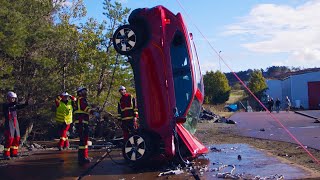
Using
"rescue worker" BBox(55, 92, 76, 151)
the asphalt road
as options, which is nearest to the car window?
the asphalt road

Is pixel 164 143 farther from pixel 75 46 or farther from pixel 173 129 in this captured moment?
pixel 75 46

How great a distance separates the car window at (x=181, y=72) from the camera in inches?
323

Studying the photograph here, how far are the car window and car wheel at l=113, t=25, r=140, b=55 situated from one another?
28.8 inches

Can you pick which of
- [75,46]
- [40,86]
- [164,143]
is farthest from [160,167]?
[75,46]

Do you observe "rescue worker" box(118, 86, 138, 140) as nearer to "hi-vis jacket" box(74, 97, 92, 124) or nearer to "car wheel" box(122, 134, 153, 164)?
"hi-vis jacket" box(74, 97, 92, 124)

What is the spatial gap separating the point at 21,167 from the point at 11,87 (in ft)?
15.7

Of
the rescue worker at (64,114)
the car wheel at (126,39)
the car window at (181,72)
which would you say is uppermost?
the car wheel at (126,39)

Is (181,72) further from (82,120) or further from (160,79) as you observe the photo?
(82,120)

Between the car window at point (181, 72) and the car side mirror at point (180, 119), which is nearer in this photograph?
the car side mirror at point (180, 119)

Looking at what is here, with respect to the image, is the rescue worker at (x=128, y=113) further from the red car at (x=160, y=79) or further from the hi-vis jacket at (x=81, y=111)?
the red car at (x=160, y=79)

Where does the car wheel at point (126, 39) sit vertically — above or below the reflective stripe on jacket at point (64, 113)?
above

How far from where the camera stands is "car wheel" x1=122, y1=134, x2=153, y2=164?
26.2ft

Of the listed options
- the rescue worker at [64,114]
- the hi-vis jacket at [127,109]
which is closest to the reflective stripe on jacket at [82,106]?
the hi-vis jacket at [127,109]

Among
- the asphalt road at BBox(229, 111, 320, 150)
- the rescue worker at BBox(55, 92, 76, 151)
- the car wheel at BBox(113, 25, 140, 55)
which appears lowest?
the asphalt road at BBox(229, 111, 320, 150)
